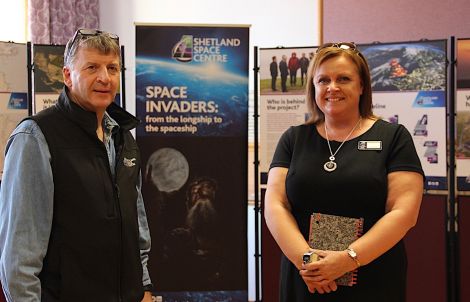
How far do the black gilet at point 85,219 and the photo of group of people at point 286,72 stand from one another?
6.25ft

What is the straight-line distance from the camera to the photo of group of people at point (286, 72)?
3.37 metres

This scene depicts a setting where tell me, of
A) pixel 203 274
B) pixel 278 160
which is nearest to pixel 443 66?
pixel 278 160

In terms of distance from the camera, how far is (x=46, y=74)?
133 inches

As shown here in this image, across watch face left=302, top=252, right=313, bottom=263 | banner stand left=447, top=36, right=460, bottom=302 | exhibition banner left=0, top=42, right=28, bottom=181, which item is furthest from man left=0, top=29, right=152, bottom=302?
banner stand left=447, top=36, right=460, bottom=302

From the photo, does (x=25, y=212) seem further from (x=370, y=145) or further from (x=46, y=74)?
(x=46, y=74)

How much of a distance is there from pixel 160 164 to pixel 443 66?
182 cm

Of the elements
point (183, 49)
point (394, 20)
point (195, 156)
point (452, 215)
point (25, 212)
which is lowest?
point (452, 215)

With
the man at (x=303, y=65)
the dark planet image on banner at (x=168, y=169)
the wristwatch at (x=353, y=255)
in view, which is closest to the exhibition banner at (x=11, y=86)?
the dark planet image on banner at (x=168, y=169)

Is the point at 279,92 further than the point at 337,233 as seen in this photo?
Yes

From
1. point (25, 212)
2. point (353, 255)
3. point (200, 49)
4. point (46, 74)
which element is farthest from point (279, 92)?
point (25, 212)

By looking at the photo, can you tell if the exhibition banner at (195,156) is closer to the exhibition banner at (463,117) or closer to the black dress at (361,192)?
the exhibition banner at (463,117)

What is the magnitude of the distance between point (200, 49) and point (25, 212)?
2.14 metres

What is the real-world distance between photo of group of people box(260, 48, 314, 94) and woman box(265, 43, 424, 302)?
1.49 m

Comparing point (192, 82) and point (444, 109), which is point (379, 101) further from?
point (192, 82)
